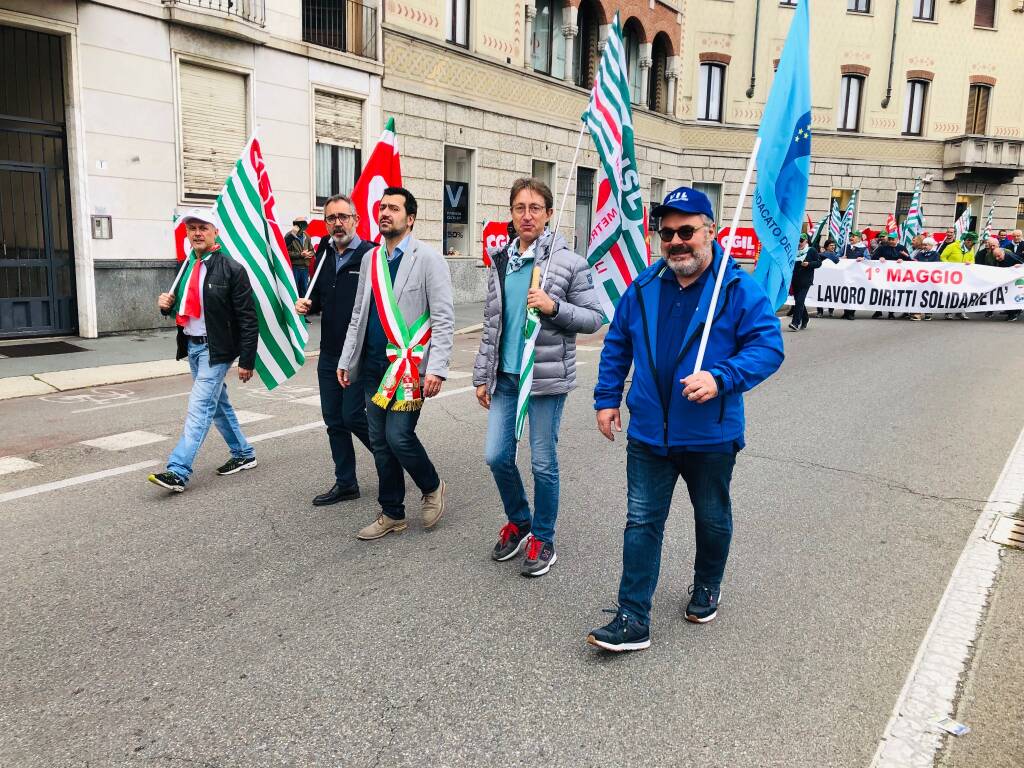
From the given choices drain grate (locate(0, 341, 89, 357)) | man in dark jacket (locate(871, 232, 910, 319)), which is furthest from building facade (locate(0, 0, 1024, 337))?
man in dark jacket (locate(871, 232, 910, 319))

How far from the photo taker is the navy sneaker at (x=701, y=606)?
12.7 feet

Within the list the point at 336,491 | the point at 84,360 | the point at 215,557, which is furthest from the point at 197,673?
the point at 84,360

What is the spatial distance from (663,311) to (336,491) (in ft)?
9.34

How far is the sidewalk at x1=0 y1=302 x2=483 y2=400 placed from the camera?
32.6ft

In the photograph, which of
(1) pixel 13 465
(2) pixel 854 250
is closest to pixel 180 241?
(1) pixel 13 465

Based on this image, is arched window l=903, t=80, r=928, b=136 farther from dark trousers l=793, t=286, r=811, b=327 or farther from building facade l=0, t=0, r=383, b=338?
building facade l=0, t=0, r=383, b=338

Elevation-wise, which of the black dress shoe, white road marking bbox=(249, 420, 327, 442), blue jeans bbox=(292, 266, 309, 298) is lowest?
white road marking bbox=(249, 420, 327, 442)

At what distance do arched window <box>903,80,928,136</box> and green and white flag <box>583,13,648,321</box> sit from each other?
30150 millimetres

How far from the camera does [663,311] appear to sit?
11.8ft

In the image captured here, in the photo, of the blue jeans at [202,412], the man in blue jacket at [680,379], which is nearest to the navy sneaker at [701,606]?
the man in blue jacket at [680,379]

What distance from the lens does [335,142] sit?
57.3ft

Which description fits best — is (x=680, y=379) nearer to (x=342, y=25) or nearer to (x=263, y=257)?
(x=263, y=257)

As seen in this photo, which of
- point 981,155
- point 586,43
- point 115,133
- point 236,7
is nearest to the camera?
point 115,133

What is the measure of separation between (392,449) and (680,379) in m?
1.93
